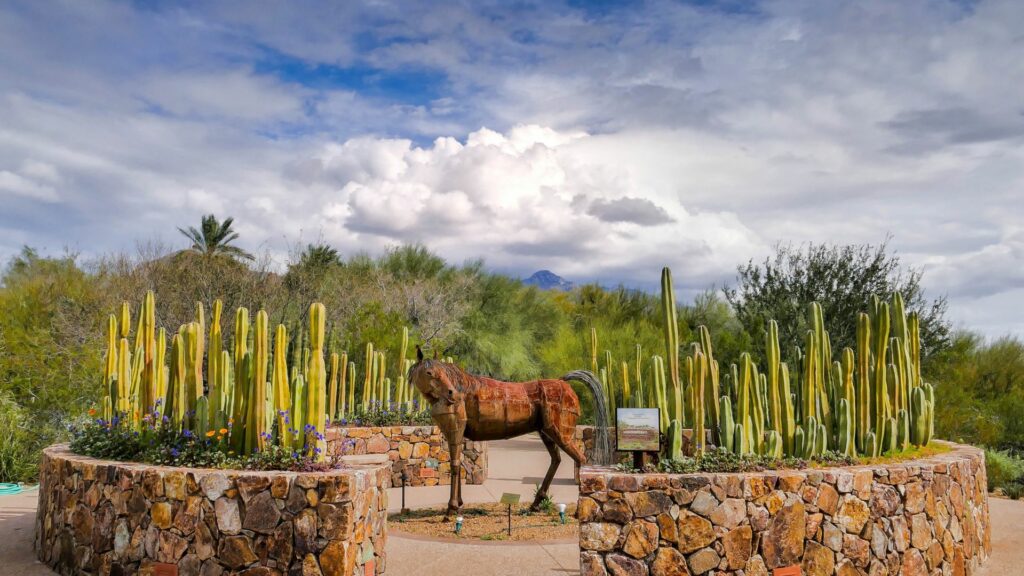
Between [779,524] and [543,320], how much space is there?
107 ft

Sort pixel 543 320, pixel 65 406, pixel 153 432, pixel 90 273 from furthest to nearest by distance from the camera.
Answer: pixel 543 320 < pixel 90 273 < pixel 65 406 < pixel 153 432

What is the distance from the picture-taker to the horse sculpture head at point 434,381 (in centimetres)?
1084

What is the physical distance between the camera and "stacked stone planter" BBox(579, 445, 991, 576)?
7.49 m

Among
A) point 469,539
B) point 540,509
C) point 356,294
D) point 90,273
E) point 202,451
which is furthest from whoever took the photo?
point 356,294

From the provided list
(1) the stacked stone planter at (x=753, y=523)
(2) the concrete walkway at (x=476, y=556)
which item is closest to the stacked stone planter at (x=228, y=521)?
(2) the concrete walkway at (x=476, y=556)

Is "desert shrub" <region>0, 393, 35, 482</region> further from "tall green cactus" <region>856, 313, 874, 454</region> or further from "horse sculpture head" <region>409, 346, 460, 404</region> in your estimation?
"tall green cactus" <region>856, 313, 874, 454</region>

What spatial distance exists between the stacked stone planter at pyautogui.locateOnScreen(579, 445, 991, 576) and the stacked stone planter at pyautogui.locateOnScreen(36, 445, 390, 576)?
88.9 inches

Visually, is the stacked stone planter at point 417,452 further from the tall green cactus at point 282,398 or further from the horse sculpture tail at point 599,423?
the tall green cactus at point 282,398

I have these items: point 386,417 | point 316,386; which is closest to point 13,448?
point 386,417

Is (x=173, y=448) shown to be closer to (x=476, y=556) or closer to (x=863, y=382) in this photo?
(x=476, y=556)

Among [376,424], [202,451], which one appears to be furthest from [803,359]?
[376,424]

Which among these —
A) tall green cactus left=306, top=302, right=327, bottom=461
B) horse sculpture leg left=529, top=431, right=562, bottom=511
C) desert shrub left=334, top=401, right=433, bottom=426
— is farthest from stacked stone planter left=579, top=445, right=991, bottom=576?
desert shrub left=334, top=401, right=433, bottom=426

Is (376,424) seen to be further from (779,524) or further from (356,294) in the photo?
(356,294)

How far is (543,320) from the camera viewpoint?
4038 centimetres
